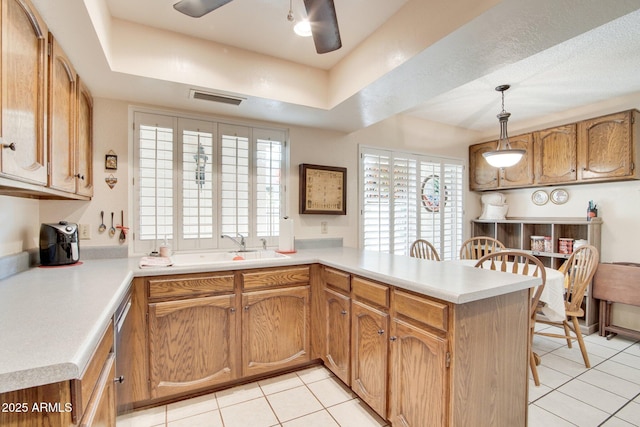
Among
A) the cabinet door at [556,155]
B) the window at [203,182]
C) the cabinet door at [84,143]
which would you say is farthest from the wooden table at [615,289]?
the cabinet door at [84,143]

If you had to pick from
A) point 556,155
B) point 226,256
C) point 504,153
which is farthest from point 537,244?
point 226,256

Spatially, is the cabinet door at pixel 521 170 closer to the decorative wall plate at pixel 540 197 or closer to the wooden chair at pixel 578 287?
the decorative wall plate at pixel 540 197

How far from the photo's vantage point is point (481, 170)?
4055 mm

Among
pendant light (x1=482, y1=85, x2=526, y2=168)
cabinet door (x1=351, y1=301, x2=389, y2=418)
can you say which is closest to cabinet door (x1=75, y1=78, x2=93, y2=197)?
cabinet door (x1=351, y1=301, x2=389, y2=418)

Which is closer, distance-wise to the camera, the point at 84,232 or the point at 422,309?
the point at 422,309

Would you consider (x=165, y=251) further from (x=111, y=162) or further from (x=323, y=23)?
(x=323, y=23)

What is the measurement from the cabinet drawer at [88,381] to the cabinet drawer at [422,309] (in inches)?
51.2

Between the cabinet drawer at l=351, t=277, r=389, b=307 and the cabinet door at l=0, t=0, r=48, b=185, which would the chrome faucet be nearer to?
the cabinet drawer at l=351, t=277, r=389, b=307

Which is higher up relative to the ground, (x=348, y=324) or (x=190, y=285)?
(x=190, y=285)

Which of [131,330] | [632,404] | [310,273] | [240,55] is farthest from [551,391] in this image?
[240,55]

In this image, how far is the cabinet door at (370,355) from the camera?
5.56 ft

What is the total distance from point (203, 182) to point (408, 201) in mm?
2325

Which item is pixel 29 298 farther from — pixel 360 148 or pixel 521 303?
pixel 360 148

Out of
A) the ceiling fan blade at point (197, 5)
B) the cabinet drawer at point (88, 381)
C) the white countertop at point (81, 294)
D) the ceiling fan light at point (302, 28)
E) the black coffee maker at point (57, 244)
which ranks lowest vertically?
the cabinet drawer at point (88, 381)
